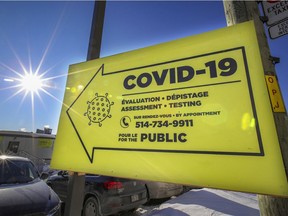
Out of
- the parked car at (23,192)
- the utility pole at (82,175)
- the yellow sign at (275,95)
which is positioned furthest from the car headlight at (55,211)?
the yellow sign at (275,95)

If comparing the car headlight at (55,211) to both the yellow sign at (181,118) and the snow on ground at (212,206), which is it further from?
the yellow sign at (181,118)

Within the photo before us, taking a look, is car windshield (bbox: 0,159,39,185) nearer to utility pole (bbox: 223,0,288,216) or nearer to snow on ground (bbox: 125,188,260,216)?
snow on ground (bbox: 125,188,260,216)

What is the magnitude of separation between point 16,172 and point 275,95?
5.33 meters

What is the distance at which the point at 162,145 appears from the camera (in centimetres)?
171

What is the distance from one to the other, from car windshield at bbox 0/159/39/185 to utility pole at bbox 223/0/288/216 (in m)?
4.70

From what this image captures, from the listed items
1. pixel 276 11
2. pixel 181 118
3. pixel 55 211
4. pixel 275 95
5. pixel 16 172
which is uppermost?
pixel 276 11

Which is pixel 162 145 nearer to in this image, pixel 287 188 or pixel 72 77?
pixel 287 188

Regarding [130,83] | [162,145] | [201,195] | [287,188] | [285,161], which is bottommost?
[201,195]

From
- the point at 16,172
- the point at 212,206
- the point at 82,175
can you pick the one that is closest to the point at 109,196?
the point at 16,172

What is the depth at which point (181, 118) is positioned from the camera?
1.68 meters

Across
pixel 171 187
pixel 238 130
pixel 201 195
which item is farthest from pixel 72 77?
pixel 171 187

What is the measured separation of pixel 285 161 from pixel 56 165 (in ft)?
6.45

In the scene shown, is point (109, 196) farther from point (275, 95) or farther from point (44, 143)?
point (44, 143)

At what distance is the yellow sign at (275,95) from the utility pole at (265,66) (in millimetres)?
43
